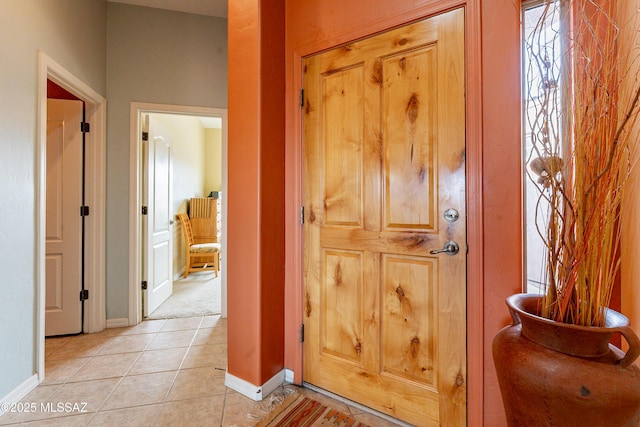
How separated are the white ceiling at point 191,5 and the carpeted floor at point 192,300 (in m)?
3.06

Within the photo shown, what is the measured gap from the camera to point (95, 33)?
7.87ft

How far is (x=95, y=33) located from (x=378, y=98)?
2.66 m

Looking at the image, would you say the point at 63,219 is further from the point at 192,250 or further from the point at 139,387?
the point at 192,250

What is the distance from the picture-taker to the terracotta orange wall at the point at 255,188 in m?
1.57

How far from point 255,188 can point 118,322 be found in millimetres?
2138

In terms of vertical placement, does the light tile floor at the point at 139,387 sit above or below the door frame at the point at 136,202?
below

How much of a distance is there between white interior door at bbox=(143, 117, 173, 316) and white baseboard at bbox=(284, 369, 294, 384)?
1.85 metres

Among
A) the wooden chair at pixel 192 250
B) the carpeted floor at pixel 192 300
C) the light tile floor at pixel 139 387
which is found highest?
the wooden chair at pixel 192 250

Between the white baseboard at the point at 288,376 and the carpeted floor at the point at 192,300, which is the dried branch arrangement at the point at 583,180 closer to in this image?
the white baseboard at the point at 288,376

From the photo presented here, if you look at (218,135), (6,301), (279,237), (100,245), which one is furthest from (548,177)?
(218,135)

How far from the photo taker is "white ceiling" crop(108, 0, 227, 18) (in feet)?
8.43

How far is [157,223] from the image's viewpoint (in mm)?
2975

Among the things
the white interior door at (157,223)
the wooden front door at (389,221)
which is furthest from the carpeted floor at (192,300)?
the wooden front door at (389,221)

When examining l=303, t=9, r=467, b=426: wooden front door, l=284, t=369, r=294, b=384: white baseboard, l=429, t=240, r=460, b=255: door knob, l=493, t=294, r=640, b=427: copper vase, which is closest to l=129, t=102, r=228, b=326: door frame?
l=284, t=369, r=294, b=384: white baseboard
